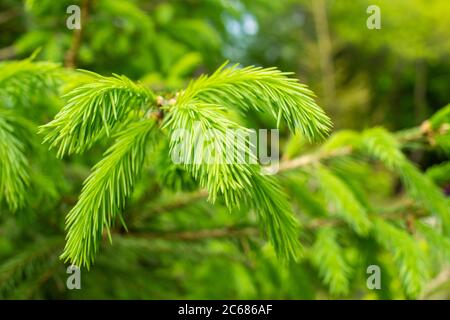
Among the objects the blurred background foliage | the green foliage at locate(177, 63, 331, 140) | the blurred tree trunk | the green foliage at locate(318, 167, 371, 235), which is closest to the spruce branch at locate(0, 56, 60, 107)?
the blurred background foliage

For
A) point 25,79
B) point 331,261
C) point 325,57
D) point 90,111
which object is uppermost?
point 325,57

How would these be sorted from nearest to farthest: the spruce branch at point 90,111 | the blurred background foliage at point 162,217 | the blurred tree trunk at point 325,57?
the spruce branch at point 90,111, the blurred background foliage at point 162,217, the blurred tree trunk at point 325,57

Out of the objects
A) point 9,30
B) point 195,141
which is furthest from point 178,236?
point 9,30

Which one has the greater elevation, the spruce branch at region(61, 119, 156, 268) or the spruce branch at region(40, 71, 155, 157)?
the spruce branch at region(40, 71, 155, 157)

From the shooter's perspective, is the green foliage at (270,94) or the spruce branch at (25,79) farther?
the spruce branch at (25,79)

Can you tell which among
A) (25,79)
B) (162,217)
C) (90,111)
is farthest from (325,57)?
(90,111)

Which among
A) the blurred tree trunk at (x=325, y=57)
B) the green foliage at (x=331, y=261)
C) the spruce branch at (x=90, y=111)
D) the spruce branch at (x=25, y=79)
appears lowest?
the green foliage at (x=331, y=261)

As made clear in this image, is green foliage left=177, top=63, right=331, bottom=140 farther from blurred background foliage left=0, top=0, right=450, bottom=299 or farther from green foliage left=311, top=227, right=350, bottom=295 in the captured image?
green foliage left=311, top=227, right=350, bottom=295

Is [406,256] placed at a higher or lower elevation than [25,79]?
lower

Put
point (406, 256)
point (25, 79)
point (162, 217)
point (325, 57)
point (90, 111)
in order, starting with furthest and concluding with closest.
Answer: point (325, 57), point (162, 217), point (406, 256), point (25, 79), point (90, 111)

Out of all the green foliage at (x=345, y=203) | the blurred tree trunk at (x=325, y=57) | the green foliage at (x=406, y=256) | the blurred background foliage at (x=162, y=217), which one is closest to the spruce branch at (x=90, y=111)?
the blurred background foliage at (x=162, y=217)

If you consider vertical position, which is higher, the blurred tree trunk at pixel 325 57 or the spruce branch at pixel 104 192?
the blurred tree trunk at pixel 325 57

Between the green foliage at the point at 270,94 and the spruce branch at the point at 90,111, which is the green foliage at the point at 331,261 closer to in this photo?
the green foliage at the point at 270,94

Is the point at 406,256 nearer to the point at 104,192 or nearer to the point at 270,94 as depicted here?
the point at 270,94
